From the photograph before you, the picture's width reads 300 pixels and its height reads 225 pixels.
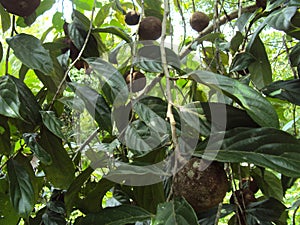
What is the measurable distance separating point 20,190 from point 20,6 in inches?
14.9

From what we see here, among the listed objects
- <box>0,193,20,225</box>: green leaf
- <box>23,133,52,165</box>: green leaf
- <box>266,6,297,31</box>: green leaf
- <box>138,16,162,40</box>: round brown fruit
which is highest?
<box>266,6,297,31</box>: green leaf

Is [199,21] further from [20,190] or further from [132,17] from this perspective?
[20,190]

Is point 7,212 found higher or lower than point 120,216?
lower

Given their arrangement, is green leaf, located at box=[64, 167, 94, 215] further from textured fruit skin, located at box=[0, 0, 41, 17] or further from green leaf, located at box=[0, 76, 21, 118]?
textured fruit skin, located at box=[0, 0, 41, 17]

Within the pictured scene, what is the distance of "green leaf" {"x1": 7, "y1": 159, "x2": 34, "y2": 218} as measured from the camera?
2.55 feet

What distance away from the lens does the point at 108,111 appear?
0.83 m

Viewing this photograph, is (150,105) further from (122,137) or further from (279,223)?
(279,223)

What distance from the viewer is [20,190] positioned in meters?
0.81

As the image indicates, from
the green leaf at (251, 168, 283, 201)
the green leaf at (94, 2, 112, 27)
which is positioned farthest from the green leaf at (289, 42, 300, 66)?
the green leaf at (94, 2, 112, 27)

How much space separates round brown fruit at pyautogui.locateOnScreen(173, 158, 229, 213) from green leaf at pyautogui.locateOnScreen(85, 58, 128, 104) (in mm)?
214

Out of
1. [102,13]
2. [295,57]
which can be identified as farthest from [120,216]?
[102,13]

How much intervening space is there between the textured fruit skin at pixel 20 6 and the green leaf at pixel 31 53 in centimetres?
6

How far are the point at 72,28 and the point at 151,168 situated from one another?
0.46 m

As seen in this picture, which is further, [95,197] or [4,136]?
[4,136]
